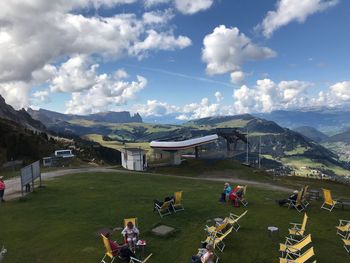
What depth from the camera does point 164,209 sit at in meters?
26.4

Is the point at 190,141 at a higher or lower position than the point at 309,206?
higher

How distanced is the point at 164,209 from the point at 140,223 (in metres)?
2.65

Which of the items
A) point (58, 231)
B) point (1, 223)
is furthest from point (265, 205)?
point (1, 223)

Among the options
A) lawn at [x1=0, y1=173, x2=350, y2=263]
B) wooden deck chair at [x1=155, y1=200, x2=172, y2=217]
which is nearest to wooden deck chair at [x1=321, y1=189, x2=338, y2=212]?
lawn at [x1=0, y1=173, x2=350, y2=263]

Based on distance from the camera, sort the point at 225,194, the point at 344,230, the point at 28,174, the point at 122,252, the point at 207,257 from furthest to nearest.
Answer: the point at 28,174 < the point at 225,194 < the point at 344,230 < the point at 122,252 < the point at 207,257

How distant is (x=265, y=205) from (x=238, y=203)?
246 cm

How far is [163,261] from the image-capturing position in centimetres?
1806

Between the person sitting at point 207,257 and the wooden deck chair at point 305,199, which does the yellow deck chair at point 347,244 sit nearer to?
the person sitting at point 207,257

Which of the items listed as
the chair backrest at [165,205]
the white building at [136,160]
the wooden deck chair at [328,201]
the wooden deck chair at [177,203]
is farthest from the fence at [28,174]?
the white building at [136,160]

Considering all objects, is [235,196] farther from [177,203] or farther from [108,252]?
A: [108,252]

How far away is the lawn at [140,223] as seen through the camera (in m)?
19.1

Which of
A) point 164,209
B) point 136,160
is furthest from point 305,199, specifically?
point 136,160

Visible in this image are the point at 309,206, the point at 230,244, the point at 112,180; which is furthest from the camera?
the point at 112,180

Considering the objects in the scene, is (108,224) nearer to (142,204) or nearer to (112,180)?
(142,204)
